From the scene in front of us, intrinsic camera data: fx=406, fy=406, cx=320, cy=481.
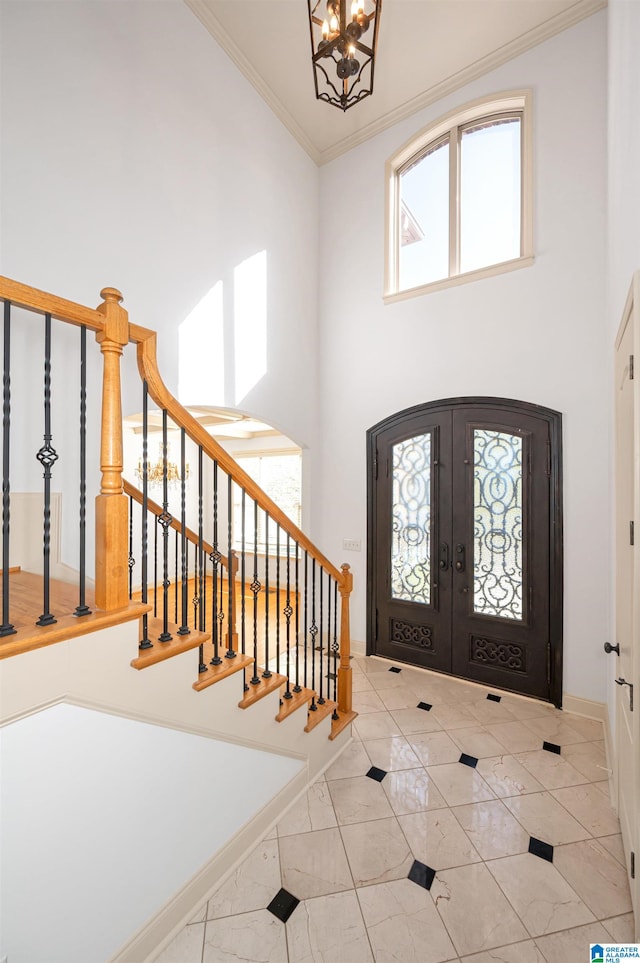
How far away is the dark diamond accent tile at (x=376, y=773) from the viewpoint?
8.17 ft

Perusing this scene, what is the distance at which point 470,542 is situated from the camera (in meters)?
3.65

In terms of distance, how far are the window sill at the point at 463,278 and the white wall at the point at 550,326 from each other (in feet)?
0.17

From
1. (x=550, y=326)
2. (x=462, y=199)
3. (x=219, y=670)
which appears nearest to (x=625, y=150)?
(x=550, y=326)

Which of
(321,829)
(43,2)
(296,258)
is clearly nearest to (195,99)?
(43,2)

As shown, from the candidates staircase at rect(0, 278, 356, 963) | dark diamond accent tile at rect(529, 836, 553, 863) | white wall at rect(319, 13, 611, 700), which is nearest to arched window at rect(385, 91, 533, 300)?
white wall at rect(319, 13, 611, 700)

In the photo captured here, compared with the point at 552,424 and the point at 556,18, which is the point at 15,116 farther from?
the point at 556,18

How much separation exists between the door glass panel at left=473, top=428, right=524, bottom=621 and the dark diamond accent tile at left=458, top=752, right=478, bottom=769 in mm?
1224

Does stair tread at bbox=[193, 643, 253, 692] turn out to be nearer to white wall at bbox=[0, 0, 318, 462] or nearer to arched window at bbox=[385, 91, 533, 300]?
white wall at bbox=[0, 0, 318, 462]

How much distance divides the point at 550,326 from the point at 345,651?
9.96ft

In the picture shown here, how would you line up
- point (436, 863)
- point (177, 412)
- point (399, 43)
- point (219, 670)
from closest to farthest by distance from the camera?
point (177, 412) < point (219, 670) < point (436, 863) < point (399, 43)

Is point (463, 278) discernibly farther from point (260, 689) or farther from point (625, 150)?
point (260, 689)

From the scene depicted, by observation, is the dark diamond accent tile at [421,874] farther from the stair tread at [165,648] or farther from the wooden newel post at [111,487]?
the wooden newel post at [111,487]

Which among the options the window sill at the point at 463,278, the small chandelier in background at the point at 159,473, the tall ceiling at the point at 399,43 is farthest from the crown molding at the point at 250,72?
the small chandelier in background at the point at 159,473

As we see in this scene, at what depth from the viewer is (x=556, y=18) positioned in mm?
3295
